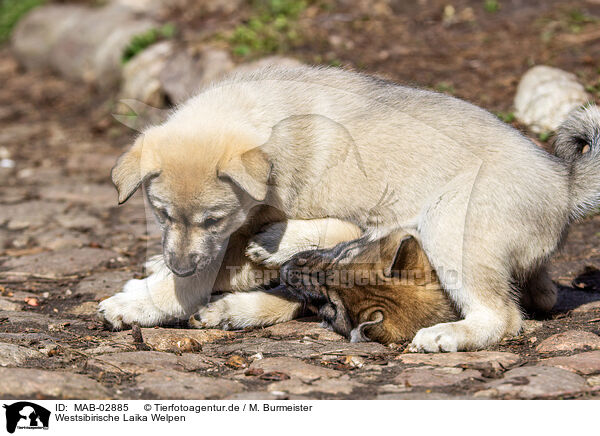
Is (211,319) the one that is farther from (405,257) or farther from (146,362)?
(405,257)

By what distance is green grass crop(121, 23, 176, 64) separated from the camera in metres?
10.2

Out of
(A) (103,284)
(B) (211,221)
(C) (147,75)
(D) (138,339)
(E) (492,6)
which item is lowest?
(A) (103,284)

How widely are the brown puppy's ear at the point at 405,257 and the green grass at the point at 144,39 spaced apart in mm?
6882

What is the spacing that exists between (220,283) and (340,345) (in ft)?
3.36

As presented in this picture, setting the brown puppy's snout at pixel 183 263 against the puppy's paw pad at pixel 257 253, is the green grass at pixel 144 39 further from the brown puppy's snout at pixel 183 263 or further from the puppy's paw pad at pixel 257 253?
the brown puppy's snout at pixel 183 263

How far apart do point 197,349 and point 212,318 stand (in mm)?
488

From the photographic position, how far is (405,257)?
4.23m

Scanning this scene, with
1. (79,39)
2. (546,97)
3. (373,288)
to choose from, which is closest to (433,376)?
(373,288)

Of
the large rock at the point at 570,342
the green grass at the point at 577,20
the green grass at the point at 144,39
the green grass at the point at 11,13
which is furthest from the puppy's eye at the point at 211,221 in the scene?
the green grass at the point at 11,13

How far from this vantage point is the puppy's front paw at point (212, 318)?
4480mm

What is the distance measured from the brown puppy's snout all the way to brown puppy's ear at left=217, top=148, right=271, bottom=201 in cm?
48
